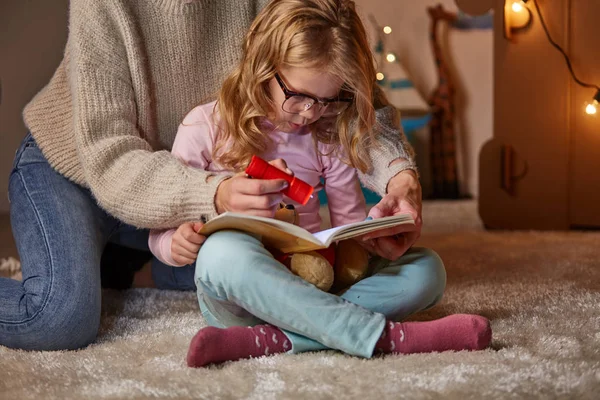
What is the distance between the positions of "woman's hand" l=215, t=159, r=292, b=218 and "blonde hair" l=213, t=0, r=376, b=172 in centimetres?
18

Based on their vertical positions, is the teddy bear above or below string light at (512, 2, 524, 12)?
below

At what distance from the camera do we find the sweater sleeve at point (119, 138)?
1.17 metres

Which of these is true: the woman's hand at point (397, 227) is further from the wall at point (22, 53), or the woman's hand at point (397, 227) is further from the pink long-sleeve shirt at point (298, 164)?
the wall at point (22, 53)

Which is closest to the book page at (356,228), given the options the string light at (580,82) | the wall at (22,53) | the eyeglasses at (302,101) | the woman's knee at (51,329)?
the eyeglasses at (302,101)

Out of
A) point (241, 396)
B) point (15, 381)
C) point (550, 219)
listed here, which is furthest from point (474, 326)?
point (550, 219)

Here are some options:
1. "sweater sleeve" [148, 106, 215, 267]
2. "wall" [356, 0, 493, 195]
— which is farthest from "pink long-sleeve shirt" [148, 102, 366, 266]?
"wall" [356, 0, 493, 195]

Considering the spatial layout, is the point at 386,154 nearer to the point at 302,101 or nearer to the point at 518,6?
the point at 302,101

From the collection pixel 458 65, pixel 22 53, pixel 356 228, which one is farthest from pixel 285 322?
pixel 458 65

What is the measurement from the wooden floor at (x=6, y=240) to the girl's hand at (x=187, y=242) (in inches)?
37.4

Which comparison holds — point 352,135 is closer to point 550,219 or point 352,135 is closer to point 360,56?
point 360,56

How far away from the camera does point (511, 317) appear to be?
1271mm

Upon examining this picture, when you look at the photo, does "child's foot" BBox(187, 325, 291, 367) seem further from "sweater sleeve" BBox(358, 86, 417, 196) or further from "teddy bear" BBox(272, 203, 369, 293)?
"sweater sleeve" BBox(358, 86, 417, 196)

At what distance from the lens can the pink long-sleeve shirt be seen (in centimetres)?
128

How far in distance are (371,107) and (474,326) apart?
1.33 ft
